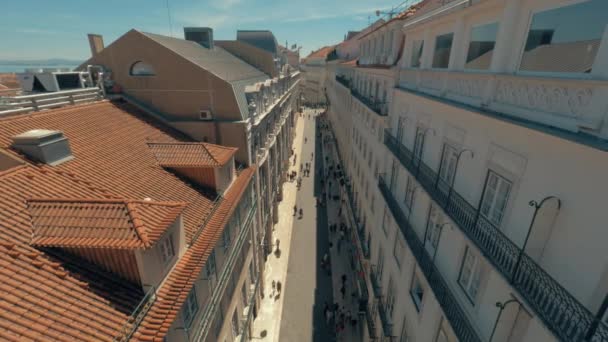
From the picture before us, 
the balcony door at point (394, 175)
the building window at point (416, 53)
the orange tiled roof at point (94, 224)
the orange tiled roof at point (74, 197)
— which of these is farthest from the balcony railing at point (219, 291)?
the building window at point (416, 53)

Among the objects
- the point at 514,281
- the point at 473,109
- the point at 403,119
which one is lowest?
the point at 514,281

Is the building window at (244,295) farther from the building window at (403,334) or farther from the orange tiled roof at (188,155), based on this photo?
the building window at (403,334)

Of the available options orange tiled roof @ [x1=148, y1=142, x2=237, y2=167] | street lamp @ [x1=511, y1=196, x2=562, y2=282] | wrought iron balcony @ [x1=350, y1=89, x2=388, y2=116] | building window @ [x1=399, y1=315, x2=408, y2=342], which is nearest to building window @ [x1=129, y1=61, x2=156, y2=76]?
orange tiled roof @ [x1=148, y1=142, x2=237, y2=167]

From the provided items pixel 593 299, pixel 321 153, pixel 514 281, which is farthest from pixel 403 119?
pixel 321 153

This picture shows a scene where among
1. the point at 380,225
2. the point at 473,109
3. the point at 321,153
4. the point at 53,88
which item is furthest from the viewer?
the point at 321,153

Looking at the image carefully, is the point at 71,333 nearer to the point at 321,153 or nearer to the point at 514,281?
the point at 514,281

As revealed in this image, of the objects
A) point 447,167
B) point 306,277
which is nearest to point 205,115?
point 447,167
